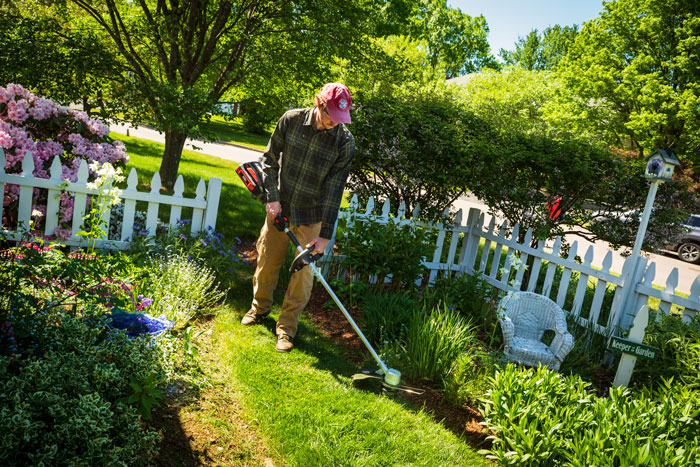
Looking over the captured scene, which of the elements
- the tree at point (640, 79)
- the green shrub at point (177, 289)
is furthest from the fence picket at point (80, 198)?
the tree at point (640, 79)

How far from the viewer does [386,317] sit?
4160 mm

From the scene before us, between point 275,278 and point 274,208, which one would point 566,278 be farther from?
point 274,208

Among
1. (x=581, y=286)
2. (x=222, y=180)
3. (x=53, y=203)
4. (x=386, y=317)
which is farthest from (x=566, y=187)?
(x=222, y=180)

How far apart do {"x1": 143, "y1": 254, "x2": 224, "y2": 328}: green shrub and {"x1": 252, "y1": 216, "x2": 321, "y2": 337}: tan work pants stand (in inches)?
16.4

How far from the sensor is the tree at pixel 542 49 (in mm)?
46531

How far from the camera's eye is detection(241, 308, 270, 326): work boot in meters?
4.05

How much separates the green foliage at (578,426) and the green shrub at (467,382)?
32 cm

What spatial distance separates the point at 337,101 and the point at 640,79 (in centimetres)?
1591

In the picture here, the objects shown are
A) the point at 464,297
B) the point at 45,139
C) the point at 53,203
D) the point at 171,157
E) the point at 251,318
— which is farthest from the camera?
the point at 171,157

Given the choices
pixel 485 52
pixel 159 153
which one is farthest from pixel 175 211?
pixel 485 52

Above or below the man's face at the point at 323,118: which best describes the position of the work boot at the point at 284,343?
below

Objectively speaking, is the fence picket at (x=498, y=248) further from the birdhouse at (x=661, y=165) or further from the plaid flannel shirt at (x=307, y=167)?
the plaid flannel shirt at (x=307, y=167)

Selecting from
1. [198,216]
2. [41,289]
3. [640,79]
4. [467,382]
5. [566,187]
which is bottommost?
[467,382]

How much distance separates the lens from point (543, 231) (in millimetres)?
5191
